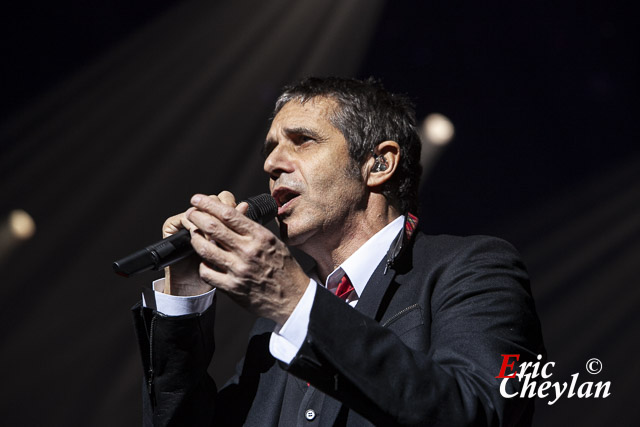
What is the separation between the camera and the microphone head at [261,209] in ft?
5.35

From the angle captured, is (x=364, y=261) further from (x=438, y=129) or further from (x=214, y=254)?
(x=438, y=129)

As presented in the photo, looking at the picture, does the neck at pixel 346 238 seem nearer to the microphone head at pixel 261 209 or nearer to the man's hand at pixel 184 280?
the microphone head at pixel 261 209

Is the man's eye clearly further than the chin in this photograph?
Yes

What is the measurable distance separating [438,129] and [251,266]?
2.47m

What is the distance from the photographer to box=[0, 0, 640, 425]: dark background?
3184 millimetres

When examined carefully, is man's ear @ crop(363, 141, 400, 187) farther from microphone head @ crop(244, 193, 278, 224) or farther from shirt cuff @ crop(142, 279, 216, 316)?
shirt cuff @ crop(142, 279, 216, 316)

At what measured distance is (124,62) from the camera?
3.44 metres

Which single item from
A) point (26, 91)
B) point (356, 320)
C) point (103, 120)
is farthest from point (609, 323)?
point (26, 91)

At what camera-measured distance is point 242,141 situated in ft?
11.7

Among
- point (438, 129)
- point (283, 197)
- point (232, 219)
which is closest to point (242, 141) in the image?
point (438, 129)

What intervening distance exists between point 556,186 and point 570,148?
219 millimetres

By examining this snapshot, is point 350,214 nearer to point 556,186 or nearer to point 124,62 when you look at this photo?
point 556,186

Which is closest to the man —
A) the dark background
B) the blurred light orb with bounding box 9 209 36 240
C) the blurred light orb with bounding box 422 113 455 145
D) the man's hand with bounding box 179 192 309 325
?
the man's hand with bounding box 179 192 309 325

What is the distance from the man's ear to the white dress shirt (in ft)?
0.51
